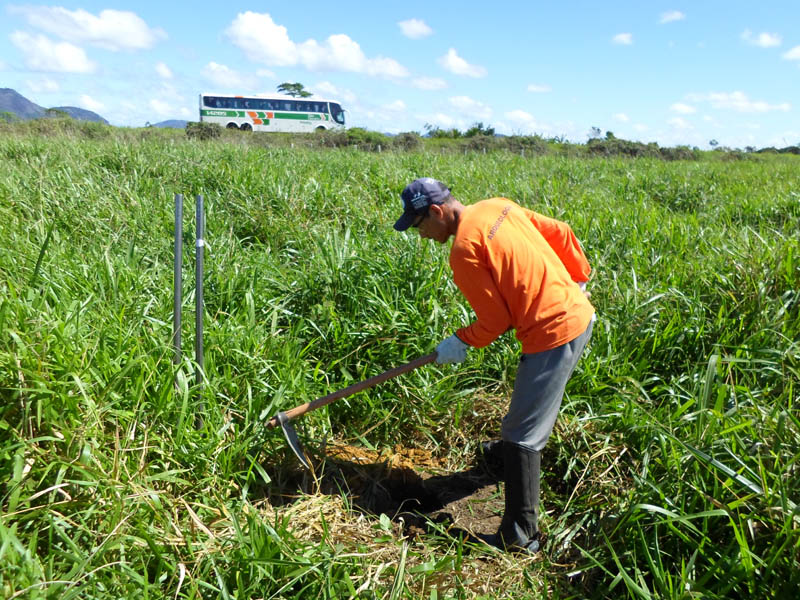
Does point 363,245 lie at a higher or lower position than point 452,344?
higher

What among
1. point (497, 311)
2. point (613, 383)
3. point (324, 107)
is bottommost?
point (613, 383)

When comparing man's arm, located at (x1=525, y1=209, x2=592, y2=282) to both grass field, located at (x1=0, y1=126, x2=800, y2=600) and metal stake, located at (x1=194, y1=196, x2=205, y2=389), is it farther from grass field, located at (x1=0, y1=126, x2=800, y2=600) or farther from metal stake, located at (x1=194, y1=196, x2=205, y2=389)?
metal stake, located at (x1=194, y1=196, x2=205, y2=389)

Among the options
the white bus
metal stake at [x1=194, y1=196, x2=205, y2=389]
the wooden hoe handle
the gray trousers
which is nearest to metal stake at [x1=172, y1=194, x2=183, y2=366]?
metal stake at [x1=194, y1=196, x2=205, y2=389]

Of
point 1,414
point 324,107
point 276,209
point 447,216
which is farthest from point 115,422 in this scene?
point 324,107

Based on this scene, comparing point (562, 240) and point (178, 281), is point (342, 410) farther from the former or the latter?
point (562, 240)

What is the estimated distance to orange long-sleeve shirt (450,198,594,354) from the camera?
95.0 inches

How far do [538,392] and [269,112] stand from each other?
3097cm

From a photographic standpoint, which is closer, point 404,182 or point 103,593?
point 103,593

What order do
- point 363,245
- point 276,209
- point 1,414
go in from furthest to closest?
point 276,209, point 363,245, point 1,414

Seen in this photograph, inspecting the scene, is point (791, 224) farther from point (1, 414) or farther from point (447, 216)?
point (1, 414)

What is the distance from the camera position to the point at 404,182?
6898 mm

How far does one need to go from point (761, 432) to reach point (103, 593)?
270cm

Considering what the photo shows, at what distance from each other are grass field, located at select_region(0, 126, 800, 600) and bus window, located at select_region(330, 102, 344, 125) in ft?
90.1

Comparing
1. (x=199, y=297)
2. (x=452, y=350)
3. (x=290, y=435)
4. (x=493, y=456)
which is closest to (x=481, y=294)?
(x=452, y=350)
